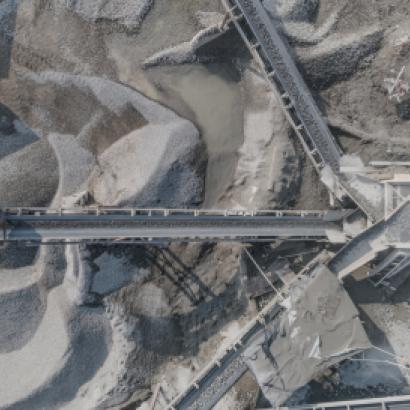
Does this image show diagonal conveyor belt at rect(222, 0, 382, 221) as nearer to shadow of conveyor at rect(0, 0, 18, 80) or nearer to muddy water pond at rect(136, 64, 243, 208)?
muddy water pond at rect(136, 64, 243, 208)

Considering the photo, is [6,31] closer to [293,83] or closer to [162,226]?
[162,226]

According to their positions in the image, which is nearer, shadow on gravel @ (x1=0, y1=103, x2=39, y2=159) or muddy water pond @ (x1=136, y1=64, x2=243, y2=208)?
shadow on gravel @ (x1=0, y1=103, x2=39, y2=159)

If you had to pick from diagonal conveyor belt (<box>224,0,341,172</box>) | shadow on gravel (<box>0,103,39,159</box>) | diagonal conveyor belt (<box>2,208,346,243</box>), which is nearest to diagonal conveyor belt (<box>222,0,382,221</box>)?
diagonal conveyor belt (<box>224,0,341,172</box>)

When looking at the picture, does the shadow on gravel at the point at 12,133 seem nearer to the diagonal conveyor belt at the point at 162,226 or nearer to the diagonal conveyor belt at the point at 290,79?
the diagonal conveyor belt at the point at 162,226

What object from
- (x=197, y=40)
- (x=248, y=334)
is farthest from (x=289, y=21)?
(x=248, y=334)

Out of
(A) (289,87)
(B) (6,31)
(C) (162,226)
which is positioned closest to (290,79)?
(A) (289,87)
